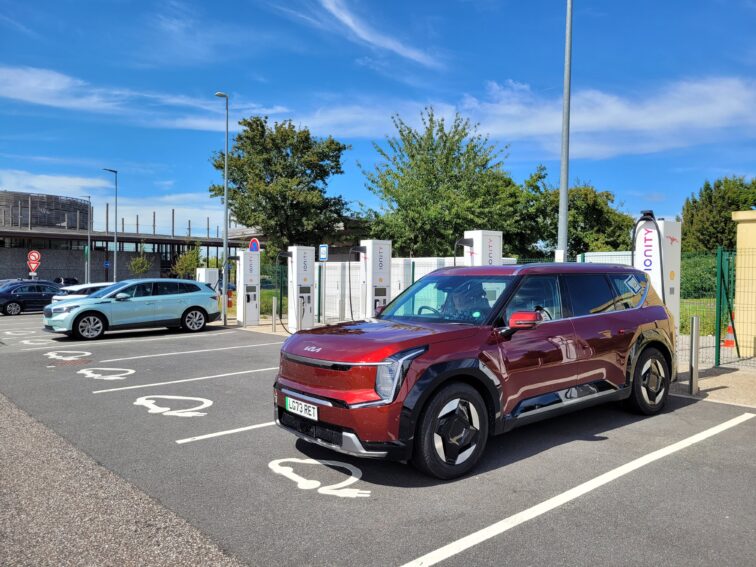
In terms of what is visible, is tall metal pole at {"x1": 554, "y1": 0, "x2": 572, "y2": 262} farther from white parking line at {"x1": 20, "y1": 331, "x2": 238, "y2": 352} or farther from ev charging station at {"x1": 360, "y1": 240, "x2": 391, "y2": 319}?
white parking line at {"x1": 20, "y1": 331, "x2": 238, "y2": 352}

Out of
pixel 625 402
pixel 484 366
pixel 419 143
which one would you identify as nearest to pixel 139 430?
pixel 484 366

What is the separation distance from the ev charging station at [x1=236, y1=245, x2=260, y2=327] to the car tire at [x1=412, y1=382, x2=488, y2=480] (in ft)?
47.2

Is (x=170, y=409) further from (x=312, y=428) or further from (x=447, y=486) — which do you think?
(x=447, y=486)

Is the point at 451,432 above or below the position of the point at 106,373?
above

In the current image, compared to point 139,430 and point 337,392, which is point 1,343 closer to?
point 139,430

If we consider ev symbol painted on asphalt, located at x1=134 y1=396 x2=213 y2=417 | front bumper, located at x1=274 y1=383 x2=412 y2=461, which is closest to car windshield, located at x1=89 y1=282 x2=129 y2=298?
ev symbol painted on asphalt, located at x1=134 y1=396 x2=213 y2=417

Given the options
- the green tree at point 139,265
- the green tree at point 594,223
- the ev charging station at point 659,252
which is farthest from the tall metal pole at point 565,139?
the green tree at point 139,265

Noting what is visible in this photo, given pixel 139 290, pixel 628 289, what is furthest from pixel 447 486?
pixel 139 290

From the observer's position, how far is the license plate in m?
4.68

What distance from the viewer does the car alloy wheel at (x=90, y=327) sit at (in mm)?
14805

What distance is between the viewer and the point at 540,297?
5.68 metres

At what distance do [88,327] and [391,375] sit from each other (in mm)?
12929

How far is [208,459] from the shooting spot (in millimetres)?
5211

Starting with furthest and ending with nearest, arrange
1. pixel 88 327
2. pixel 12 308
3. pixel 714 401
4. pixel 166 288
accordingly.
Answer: pixel 12 308 < pixel 166 288 < pixel 88 327 < pixel 714 401
